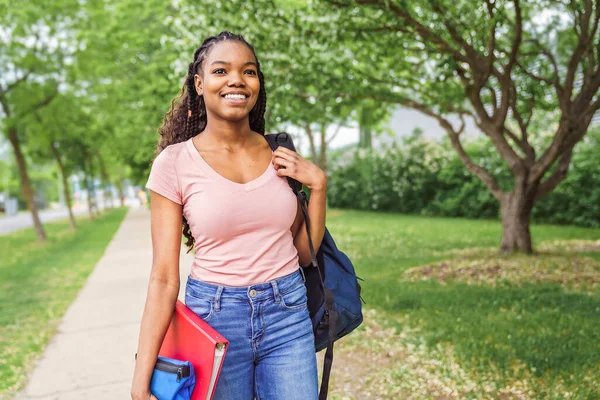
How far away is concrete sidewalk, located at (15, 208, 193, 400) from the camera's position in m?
4.82

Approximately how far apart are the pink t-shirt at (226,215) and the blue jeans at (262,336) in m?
0.05

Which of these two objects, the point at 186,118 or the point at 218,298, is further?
the point at 186,118

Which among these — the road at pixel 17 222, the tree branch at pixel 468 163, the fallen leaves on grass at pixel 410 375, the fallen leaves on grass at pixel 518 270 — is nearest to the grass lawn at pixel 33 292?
the fallen leaves on grass at pixel 410 375

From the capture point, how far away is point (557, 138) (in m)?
8.33

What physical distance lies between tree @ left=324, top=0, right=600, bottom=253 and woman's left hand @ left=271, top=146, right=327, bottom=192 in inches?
184

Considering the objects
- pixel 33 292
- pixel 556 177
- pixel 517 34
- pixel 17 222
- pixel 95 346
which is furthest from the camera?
pixel 17 222

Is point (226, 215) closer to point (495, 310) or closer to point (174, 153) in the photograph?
point (174, 153)

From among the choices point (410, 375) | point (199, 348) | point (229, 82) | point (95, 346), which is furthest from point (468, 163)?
point (199, 348)

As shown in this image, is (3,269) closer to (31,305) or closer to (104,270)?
(104,270)

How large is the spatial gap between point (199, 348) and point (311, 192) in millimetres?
658

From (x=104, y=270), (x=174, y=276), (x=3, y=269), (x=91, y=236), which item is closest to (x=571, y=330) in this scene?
(x=174, y=276)

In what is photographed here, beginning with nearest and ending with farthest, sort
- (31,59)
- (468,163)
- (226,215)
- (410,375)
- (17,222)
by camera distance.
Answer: (226,215), (410,375), (468,163), (31,59), (17,222)

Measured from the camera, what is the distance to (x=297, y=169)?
213cm

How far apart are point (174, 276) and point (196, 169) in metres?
0.35
